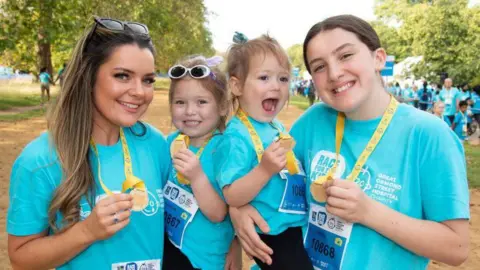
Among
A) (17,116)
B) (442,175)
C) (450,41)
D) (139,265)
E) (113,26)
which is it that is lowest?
(17,116)

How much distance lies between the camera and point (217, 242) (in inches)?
103

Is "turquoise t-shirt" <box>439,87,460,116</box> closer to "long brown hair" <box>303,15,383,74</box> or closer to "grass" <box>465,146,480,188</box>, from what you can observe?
"grass" <box>465,146,480,188</box>

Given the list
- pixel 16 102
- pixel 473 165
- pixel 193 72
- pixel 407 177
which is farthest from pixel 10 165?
pixel 16 102

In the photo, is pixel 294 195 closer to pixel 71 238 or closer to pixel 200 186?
pixel 200 186

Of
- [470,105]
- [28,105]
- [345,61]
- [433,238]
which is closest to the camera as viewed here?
[433,238]

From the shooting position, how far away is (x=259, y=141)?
98.4 inches

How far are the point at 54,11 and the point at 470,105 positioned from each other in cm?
1515

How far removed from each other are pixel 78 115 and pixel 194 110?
32.6 inches

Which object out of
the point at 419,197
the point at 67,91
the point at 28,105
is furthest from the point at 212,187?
the point at 28,105

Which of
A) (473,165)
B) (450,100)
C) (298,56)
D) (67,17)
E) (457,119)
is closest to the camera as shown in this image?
(473,165)

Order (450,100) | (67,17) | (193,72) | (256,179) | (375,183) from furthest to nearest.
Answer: (450,100)
(67,17)
(193,72)
(256,179)
(375,183)

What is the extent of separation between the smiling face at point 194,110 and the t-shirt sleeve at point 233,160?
347 mm

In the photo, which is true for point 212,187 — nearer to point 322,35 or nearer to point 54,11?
point 322,35

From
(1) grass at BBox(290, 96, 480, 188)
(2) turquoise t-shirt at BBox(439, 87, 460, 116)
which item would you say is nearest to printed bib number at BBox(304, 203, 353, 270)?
(1) grass at BBox(290, 96, 480, 188)
